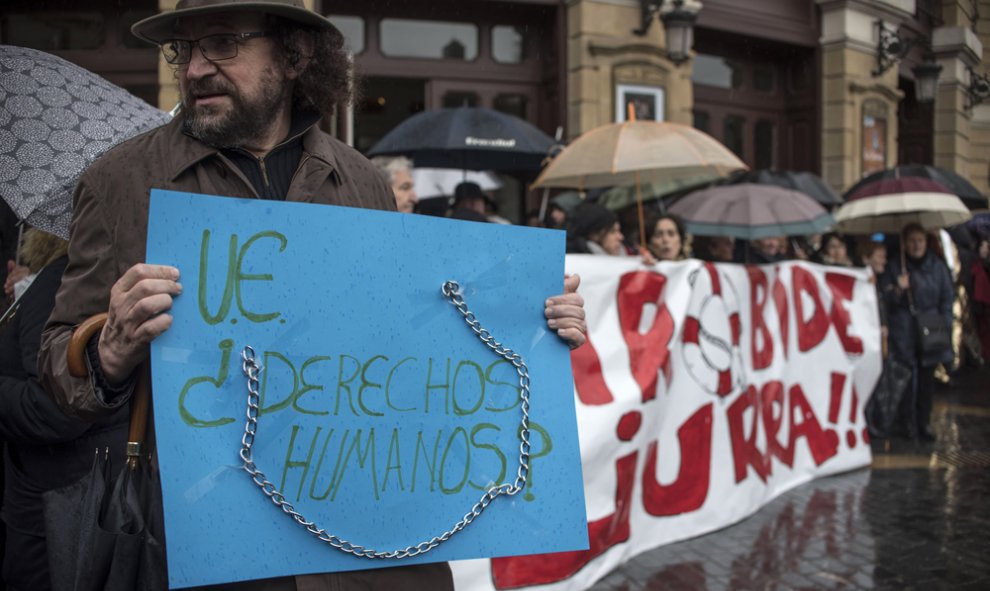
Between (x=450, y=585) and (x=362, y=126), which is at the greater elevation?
(x=362, y=126)

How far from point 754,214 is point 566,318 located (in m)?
6.02

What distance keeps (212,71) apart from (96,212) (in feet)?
1.07

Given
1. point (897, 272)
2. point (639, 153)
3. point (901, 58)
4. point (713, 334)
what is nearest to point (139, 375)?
point (713, 334)

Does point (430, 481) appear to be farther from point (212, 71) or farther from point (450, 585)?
point (212, 71)

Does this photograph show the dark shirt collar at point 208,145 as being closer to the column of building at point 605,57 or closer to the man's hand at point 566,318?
the man's hand at point 566,318

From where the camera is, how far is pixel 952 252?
11633 millimetres

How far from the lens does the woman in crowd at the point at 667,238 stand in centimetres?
643

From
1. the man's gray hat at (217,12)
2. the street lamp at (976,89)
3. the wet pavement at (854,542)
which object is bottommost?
the wet pavement at (854,542)

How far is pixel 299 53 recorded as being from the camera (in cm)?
191

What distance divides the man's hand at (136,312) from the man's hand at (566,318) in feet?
2.35

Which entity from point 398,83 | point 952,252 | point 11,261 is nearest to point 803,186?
point 952,252

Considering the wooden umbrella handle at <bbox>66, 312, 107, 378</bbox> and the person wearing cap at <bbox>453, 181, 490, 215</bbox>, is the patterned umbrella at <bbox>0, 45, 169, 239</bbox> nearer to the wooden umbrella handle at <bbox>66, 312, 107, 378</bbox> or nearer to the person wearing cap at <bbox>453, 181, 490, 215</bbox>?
the wooden umbrella handle at <bbox>66, 312, 107, 378</bbox>

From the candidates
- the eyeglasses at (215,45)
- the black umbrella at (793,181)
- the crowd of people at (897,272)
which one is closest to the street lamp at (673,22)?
the black umbrella at (793,181)

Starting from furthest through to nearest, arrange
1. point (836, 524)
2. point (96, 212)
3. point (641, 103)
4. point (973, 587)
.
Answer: point (641, 103), point (836, 524), point (973, 587), point (96, 212)
